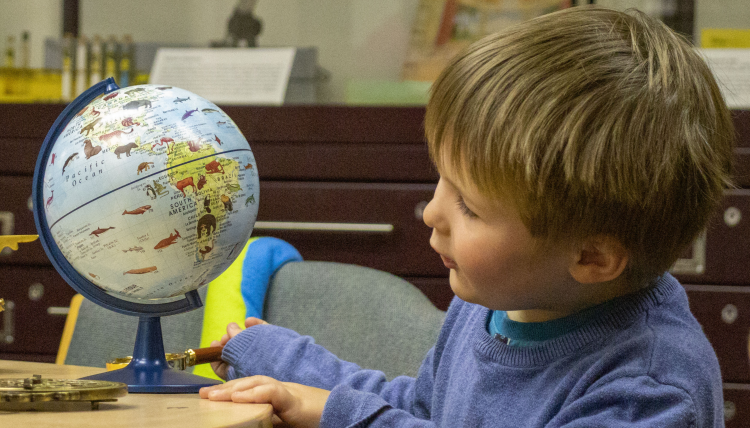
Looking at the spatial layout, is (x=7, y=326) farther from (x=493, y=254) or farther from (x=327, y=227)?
(x=493, y=254)

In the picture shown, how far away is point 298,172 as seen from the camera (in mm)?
1890

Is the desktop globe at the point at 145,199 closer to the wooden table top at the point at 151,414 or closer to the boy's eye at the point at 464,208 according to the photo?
the wooden table top at the point at 151,414

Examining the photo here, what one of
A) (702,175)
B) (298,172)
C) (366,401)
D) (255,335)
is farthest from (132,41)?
(702,175)

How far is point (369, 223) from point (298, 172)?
21 centimetres

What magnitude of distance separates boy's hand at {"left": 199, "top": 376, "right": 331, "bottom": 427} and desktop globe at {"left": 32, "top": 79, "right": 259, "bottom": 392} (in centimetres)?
6

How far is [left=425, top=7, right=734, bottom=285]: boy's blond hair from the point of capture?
0.61 meters

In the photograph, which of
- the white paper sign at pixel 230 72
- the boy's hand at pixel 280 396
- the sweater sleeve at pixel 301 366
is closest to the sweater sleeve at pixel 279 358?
the sweater sleeve at pixel 301 366

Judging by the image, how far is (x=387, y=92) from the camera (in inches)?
81.2

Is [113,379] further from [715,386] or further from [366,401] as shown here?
[715,386]

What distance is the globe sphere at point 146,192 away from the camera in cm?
70

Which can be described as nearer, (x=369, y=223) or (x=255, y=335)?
(x=255, y=335)

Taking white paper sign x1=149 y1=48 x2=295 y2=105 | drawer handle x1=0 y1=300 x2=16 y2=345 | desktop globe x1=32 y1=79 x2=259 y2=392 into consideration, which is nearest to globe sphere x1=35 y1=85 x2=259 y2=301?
desktop globe x1=32 y1=79 x2=259 y2=392

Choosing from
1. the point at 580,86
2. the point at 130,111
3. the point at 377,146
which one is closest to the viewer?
the point at 580,86

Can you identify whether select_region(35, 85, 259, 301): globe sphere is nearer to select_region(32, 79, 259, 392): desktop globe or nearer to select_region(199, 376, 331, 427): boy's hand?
select_region(32, 79, 259, 392): desktop globe
